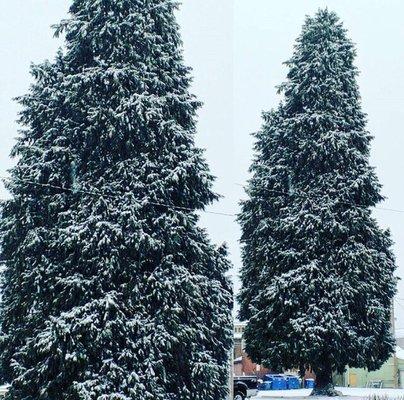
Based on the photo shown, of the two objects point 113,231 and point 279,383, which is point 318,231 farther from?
point 279,383

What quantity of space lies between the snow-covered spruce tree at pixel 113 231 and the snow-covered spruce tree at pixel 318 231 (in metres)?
6.08

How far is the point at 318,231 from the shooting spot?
24719 millimetres

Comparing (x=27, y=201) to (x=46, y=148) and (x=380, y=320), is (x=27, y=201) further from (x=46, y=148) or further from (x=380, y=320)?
(x=380, y=320)

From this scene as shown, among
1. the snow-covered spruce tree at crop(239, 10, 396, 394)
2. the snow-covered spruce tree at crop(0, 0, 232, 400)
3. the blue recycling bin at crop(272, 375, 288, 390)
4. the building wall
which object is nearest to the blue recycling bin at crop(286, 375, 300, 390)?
the blue recycling bin at crop(272, 375, 288, 390)

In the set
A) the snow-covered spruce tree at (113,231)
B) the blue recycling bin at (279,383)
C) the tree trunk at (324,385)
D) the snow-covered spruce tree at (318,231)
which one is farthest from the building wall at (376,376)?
the snow-covered spruce tree at (113,231)

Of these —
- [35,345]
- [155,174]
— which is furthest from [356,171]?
[35,345]

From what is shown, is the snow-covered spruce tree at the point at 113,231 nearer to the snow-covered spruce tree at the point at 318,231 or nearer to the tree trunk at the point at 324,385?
the snow-covered spruce tree at the point at 318,231

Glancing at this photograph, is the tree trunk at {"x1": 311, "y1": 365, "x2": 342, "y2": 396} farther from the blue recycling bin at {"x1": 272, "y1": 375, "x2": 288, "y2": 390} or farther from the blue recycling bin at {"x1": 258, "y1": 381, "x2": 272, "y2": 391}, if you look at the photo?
the blue recycling bin at {"x1": 272, "y1": 375, "x2": 288, "y2": 390}

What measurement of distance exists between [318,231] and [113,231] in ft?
34.7

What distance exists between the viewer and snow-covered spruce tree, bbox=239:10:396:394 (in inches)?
941

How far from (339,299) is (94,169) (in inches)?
426

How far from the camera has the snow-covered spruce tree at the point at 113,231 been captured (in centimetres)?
1577

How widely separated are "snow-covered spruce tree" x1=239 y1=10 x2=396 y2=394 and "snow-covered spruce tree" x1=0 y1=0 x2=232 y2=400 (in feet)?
20.0

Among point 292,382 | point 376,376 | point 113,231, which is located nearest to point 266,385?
point 292,382
